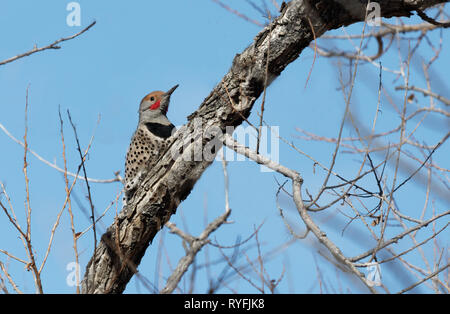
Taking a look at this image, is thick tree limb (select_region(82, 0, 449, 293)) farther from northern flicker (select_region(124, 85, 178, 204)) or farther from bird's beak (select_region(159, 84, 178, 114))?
bird's beak (select_region(159, 84, 178, 114))

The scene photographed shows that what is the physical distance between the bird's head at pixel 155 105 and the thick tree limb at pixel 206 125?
2.13 meters

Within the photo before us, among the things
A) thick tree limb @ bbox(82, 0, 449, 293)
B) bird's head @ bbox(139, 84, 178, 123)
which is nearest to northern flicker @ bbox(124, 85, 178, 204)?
A: bird's head @ bbox(139, 84, 178, 123)

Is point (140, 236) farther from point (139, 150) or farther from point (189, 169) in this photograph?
point (139, 150)

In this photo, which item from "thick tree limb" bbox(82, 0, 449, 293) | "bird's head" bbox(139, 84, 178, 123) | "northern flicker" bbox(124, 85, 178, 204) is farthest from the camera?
"bird's head" bbox(139, 84, 178, 123)

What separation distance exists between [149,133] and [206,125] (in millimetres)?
1709

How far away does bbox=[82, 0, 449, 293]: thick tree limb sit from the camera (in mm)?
5102

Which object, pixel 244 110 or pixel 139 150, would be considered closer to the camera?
pixel 244 110

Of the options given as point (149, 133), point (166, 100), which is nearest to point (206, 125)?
point (149, 133)

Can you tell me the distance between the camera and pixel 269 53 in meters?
5.11

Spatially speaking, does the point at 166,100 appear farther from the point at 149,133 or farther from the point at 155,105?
the point at 149,133

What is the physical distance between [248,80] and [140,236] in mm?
1666

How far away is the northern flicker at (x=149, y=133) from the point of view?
6.48m

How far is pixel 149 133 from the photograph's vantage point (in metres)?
6.68
